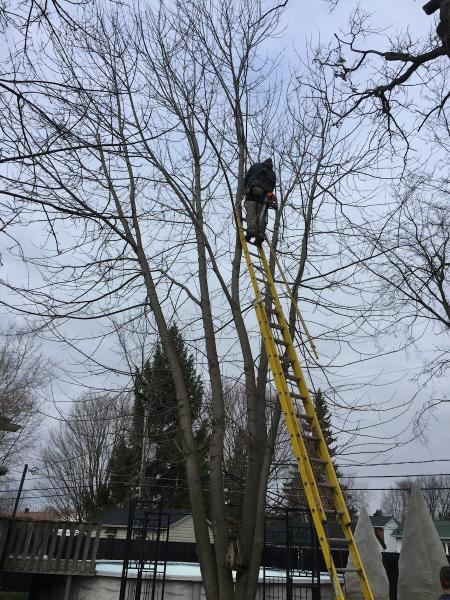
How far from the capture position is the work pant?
734 cm

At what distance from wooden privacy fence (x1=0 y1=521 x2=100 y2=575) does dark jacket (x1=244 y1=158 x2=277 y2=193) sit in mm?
8028

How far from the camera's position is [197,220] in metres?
7.75

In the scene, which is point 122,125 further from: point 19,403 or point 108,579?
point 19,403

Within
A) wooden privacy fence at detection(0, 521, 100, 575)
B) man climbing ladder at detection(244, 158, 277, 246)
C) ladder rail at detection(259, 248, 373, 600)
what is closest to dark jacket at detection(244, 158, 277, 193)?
man climbing ladder at detection(244, 158, 277, 246)

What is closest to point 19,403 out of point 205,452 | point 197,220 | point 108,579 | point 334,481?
point 108,579

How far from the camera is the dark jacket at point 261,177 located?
294 inches

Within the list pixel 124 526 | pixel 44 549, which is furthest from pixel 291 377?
pixel 124 526

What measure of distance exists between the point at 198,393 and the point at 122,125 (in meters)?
4.91

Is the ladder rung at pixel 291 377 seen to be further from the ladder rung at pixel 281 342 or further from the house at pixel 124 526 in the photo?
the house at pixel 124 526

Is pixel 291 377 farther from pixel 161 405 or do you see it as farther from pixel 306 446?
pixel 161 405

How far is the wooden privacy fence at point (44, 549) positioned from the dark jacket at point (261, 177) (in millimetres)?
8028

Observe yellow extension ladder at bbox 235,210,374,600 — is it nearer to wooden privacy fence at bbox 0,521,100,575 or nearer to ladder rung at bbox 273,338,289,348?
ladder rung at bbox 273,338,289,348

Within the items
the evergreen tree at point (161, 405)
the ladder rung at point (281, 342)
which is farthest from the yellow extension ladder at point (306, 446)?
the evergreen tree at point (161, 405)

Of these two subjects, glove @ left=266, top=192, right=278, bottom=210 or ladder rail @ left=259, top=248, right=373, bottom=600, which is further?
glove @ left=266, top=192, right=278, bottom=210
